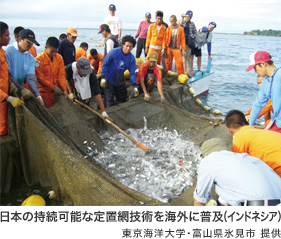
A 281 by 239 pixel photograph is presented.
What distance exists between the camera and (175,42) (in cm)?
934

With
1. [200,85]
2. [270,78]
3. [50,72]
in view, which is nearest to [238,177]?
[270,78]

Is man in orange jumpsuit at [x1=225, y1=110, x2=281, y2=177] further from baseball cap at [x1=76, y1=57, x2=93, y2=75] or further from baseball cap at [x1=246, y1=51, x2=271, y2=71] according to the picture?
baseball cap at [x1=76, y1=57, x2=93, y2=75]

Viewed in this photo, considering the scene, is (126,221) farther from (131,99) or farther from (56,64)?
(131,99)

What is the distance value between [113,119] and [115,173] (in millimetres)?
1638

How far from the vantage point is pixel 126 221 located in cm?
267

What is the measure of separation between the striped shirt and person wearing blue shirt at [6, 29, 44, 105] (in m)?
3.05

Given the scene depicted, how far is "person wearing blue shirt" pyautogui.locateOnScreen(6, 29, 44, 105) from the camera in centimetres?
421

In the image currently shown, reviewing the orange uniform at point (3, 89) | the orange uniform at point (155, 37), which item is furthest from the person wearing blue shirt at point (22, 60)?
the orange uniform at point (155, 37)

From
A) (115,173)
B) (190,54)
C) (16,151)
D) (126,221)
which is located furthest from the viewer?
(190,54)

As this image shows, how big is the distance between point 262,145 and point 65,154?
253 cm

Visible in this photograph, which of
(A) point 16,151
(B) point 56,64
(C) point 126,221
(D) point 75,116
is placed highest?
(B) point 56,64

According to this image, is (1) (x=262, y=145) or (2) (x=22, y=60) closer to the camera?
(1) (x=262, y=145)

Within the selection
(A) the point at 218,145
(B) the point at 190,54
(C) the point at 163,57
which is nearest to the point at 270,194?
(A) the point at 218,145

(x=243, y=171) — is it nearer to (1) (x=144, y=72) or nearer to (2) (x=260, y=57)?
(2) (x=260, y=57)
